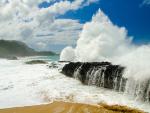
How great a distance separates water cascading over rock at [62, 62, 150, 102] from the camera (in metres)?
12.4

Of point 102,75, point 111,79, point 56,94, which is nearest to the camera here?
point 56,94

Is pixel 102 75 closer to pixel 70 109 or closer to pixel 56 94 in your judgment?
pixel 56 94

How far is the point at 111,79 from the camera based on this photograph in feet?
49.5

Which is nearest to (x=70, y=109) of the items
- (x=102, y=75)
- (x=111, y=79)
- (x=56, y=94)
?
(x=56, y=94)

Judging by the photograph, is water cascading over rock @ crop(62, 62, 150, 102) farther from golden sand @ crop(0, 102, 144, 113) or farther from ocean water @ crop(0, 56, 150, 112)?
golden sand @ crop(0, 102, 144, 113)

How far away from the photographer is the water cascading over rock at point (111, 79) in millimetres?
12391

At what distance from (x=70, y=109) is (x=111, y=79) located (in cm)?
487

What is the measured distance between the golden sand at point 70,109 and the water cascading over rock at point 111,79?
6.07 ft

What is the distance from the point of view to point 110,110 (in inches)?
419

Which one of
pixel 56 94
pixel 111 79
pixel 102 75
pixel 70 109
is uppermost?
pixel 102 75

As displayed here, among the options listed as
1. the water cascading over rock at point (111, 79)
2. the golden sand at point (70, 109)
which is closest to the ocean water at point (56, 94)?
the water cascading over rock at point (111, 79)

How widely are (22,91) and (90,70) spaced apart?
15.6 ft

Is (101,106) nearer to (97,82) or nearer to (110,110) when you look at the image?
(110,110)

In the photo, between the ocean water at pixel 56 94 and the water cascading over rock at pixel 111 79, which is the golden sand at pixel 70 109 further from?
the water cascading over rock at pixel 111 79
